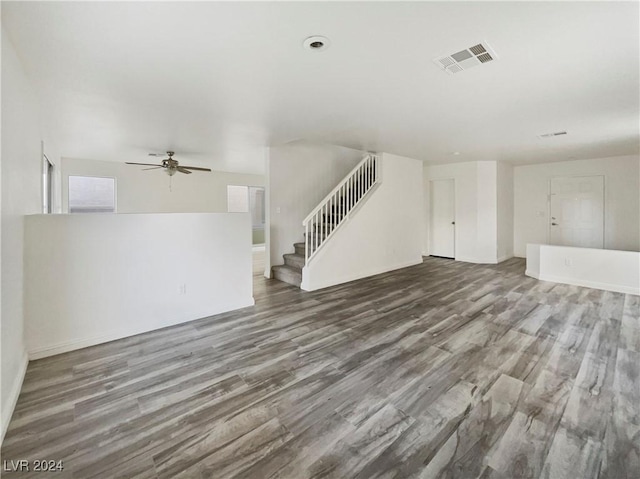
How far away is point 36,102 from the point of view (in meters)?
2.99

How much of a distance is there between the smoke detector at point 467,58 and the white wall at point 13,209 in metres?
3.01

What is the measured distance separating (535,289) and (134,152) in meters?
7.88

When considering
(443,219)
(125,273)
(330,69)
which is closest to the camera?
(330,69)

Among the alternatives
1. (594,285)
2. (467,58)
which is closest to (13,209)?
(467,58)

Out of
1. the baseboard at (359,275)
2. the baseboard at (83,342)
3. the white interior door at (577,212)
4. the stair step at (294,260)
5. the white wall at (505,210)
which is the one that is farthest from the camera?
the white wall at (505,210)

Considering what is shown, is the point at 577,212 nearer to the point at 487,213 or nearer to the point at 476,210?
the point at 487,213

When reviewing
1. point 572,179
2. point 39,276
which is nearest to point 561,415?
point 39,276

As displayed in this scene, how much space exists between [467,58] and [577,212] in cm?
677

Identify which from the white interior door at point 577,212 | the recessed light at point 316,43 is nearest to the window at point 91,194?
the recessed light at point 316,43

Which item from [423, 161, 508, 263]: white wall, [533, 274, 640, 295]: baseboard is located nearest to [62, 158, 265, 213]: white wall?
[423, 161, 508, 263]: white wall

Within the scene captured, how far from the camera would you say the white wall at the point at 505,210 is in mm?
7004

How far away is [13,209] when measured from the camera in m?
2.12

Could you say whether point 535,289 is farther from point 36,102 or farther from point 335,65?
point 36,102

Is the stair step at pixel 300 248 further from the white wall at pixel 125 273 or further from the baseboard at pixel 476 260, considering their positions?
the baseboard at pixel 476 260
